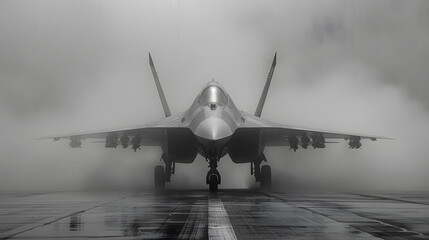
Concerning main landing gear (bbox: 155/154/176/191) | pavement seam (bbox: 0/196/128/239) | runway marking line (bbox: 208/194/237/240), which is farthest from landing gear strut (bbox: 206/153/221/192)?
pavement seam (bbox: 0/196/128/239)

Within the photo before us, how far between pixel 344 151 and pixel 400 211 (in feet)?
67.1

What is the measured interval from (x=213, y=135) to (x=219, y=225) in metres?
9.16

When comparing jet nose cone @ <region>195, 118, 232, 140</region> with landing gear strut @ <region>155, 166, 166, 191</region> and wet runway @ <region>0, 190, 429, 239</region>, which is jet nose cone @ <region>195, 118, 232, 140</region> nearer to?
wet runway @ <region>0, 190, 429, 239</region>

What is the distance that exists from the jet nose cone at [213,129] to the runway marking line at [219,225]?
584cm

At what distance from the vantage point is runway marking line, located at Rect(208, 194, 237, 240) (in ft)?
27.9

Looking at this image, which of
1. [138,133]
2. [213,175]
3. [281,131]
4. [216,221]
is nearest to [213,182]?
[213,175]

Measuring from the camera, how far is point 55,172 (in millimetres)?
33062

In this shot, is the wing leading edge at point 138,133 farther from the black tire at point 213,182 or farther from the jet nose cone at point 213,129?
the black tire at point 213,182

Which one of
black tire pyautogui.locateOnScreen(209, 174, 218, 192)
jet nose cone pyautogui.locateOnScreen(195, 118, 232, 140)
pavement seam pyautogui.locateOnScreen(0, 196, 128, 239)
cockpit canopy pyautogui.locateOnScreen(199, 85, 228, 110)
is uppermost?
cockpit canopy pyautogui.locateOnScreen(199, 85, 228, 110)

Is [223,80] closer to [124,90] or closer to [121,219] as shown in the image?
[124,90]

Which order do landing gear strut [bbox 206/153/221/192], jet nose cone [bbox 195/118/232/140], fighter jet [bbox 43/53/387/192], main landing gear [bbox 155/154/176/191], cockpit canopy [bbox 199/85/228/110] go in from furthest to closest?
main landing gear [bbox 155/154/176/191], cockpit canopy [bbox 199/85/228/110], landing gear strut [bbox 206/153/221/192], fighter jet [bbox 43/53/387/192], jet nose cone [bbox 195/118/232/140]

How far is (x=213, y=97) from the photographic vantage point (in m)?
21.6

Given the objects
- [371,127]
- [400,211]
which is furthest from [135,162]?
[400,211]

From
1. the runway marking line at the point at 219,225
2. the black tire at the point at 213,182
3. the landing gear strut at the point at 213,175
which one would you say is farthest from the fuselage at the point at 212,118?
the runway marking line at the point at 219,225
